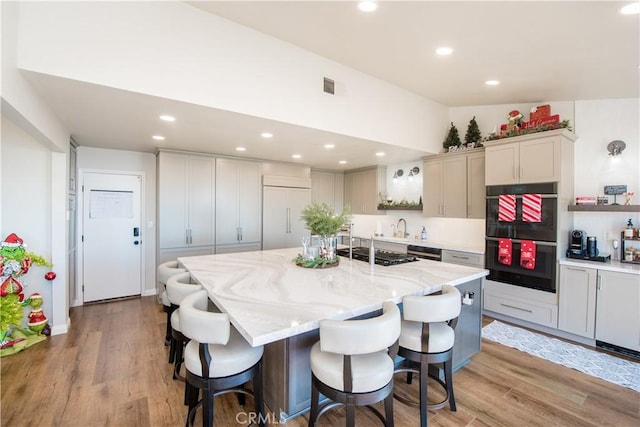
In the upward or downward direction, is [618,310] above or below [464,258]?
below

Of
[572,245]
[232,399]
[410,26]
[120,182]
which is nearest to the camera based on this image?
[232,399]

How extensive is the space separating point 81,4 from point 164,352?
2.99 meters

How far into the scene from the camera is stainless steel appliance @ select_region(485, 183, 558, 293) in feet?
10.9

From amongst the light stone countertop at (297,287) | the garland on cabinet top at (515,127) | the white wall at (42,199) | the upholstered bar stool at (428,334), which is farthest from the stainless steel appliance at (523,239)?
the white wall at (42,199)

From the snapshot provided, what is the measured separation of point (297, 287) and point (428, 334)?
928 millimetres

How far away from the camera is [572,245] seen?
3414mm

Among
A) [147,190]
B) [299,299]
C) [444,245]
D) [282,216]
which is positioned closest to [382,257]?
[299,299]

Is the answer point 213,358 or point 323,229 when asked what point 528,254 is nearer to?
point 323,229

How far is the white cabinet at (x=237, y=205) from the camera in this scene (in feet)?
15.7

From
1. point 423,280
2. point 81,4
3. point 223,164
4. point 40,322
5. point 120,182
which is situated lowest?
point 40,322

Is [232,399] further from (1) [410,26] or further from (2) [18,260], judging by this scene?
(1) [410,26]

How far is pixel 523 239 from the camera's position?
3533 mm

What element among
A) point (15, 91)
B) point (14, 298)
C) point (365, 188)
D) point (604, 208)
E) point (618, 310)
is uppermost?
point (15, 91)

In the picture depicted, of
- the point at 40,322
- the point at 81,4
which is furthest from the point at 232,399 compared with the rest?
the point at 81,4
